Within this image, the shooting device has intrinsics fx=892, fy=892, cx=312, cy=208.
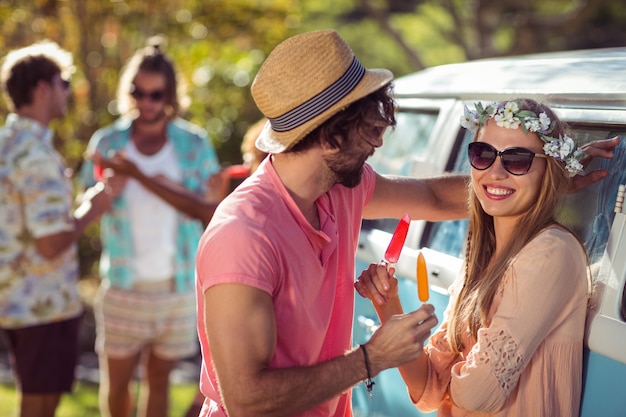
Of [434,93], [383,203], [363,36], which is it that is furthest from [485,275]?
[363,36]

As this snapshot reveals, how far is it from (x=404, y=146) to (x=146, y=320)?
2.03 meters

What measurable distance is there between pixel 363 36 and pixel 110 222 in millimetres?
11964

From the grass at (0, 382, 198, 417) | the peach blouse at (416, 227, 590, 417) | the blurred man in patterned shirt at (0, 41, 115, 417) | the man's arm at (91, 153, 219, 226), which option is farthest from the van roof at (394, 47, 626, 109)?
the grass at (0, 382, 198, 417)

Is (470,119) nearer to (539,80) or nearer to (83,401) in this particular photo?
(539,80)

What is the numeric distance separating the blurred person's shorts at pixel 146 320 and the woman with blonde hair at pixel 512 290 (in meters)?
2.82

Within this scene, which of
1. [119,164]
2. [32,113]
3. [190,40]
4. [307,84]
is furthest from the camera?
[190,40]

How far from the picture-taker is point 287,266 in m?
2.47

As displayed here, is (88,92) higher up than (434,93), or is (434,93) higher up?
(434,93)

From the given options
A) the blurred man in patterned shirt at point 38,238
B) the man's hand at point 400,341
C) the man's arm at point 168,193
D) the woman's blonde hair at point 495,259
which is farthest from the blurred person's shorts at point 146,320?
the man's hand at point 400,341

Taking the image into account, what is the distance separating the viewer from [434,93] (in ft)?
13.3

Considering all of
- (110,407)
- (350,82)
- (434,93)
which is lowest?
(110,407)

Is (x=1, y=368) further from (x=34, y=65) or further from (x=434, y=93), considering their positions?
(x=434, y=93)

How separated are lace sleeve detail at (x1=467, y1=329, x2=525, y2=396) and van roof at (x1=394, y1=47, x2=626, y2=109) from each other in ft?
2.61

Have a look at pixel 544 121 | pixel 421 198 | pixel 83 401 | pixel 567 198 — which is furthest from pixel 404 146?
pixel 83 401
